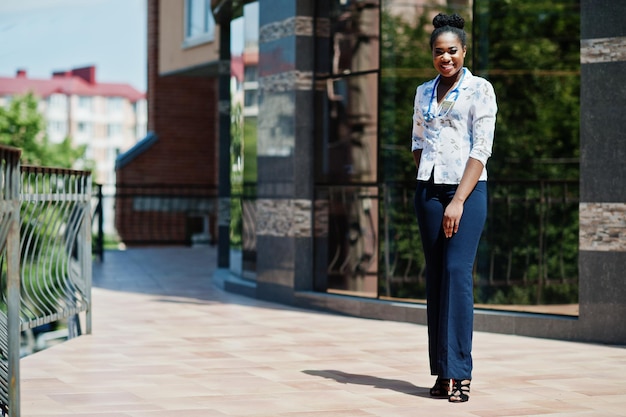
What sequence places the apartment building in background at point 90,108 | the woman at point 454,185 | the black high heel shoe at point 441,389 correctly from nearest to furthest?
the woman at point 454,185, the black high heel shoe at point 441,389, the apartment building in background at point 90,108

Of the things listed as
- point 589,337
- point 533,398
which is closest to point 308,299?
point 589,337

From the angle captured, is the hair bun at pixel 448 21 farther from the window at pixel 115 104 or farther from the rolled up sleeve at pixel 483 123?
the window at pixel 115 104

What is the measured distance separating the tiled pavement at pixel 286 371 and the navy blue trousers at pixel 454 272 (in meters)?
0.23

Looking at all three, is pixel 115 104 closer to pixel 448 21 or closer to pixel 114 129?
pixel 114 129

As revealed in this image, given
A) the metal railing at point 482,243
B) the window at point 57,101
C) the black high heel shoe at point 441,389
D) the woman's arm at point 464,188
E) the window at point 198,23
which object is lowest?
the black high heel shoe at point 441,389

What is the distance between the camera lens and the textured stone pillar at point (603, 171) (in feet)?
25.8

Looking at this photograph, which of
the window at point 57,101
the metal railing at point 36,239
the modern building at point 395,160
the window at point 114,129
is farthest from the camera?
the window at point 114,129

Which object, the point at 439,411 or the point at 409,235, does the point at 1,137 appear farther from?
the point at 439,411

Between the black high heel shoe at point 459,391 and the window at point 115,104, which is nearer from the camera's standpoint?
the black high heel shoe at point 459,391

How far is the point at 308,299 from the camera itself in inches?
405

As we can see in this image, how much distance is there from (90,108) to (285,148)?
430 feet

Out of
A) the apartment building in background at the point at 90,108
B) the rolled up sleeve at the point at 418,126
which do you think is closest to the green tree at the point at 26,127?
the rolled up sleeve at the point at 418,126

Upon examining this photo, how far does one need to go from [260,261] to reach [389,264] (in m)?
1.58

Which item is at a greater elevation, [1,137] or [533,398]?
[1,137]
